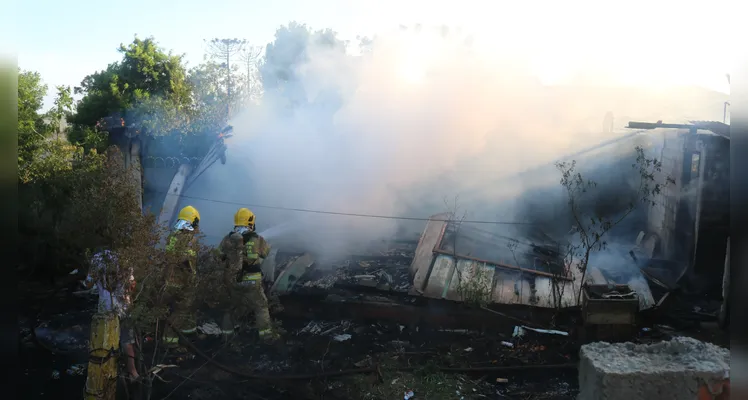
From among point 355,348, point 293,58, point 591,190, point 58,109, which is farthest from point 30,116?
point 591,190

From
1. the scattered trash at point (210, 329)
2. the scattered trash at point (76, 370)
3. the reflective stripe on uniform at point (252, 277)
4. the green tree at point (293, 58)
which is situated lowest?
the scattered trash at point (76, 370)

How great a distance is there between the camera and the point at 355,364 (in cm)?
620

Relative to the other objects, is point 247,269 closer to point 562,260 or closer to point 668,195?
point 562,260

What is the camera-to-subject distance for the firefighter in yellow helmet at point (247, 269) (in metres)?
6.46

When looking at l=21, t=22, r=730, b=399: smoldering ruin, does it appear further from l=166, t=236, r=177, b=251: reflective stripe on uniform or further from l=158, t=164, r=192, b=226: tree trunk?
l=166, t=236, r=177, b=251: reflective stripe on uniform

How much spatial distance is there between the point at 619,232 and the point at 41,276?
12.2 meters

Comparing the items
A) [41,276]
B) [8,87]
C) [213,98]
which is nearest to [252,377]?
[8,87]

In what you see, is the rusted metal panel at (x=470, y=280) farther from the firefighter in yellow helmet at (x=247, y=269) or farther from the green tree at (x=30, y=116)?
the green tree at (x=30, y=116)

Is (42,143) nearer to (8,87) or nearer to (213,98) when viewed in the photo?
(8,87)

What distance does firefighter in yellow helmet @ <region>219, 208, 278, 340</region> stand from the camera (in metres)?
6.46

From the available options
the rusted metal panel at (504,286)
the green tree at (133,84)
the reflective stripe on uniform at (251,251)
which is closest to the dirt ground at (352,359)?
the rusted metal panel at (504,286)

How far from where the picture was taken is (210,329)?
7.31m

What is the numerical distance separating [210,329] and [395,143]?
6.88 meters

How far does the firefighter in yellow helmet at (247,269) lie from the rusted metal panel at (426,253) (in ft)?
7.19
